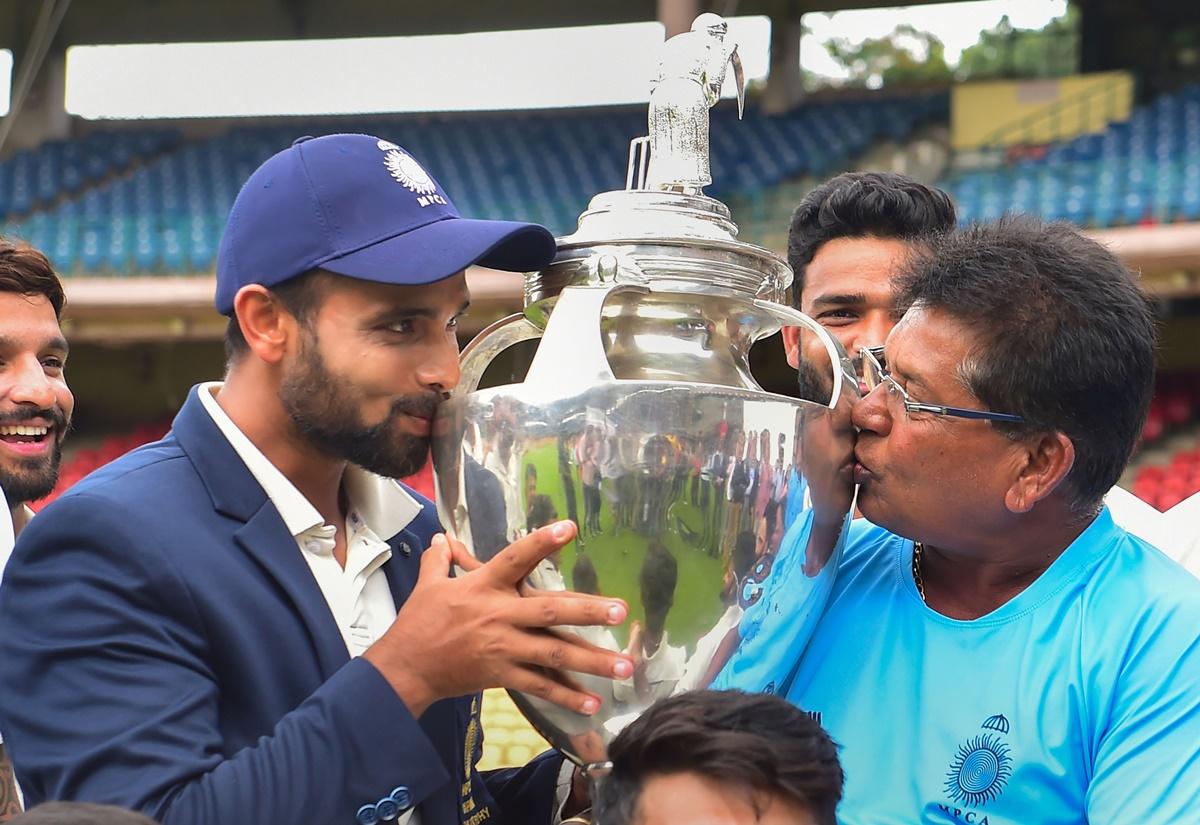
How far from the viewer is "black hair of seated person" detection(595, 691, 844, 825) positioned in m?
1.27

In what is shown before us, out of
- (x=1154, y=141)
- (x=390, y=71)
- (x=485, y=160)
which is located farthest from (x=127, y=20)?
(x=1154, y=141)

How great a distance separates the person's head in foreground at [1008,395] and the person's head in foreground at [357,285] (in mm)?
447

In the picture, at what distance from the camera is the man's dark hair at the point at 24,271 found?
2.57m

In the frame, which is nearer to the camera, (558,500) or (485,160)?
(558,500)

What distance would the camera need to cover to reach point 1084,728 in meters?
1.45

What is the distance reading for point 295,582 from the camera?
1510mm

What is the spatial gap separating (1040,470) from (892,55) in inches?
689

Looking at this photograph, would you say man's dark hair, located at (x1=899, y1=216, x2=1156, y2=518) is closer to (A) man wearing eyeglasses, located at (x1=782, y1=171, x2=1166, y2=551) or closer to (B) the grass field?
(B) the grass field

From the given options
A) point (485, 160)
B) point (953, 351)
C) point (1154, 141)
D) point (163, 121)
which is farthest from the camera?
point (163, 121)

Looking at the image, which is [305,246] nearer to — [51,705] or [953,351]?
[51,705]

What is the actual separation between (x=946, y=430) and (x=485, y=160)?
43.5 ft

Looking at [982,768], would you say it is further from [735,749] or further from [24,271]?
[24,271]

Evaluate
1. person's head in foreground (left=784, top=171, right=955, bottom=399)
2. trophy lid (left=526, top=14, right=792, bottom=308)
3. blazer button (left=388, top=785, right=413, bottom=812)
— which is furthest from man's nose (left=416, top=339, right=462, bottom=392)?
person's head in foreground (left=784, top=171, right=955, bottom=399)

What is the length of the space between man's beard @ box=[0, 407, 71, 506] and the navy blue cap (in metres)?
1.21
